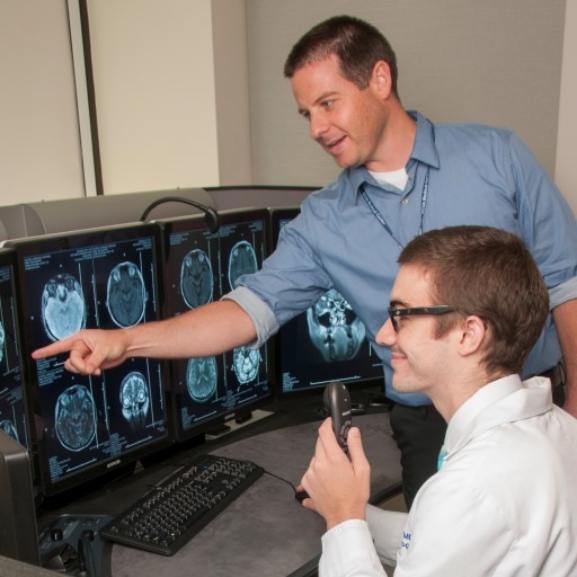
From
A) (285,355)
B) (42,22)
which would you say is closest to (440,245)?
(285,355)

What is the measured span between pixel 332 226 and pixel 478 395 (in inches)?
27.3

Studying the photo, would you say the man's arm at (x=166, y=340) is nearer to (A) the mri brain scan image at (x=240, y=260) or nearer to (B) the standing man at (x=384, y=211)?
(B) the standing man at (x=384, y=211)

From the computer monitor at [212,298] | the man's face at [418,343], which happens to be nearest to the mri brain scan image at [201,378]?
the computer monitor at [212,298]

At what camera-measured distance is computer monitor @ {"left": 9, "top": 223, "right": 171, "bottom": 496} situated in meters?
1.39

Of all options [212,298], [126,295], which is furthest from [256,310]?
[126,295]

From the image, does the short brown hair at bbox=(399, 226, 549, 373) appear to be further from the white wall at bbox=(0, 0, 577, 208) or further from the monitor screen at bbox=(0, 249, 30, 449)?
the white wall at bbox=(0, 0, 577, 208)

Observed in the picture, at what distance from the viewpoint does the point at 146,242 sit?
156 cm

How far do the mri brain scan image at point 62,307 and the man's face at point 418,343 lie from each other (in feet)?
2.07

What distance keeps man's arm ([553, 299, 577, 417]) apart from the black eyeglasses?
1.92ft

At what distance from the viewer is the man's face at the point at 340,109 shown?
63.1 inches

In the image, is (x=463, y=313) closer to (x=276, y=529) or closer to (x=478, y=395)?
(x=478, y=395)

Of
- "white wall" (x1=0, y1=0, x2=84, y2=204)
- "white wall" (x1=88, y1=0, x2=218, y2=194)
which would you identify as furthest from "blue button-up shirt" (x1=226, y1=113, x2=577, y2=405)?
"white wall" (x1=0, y1=0, x2=84, y2=204)

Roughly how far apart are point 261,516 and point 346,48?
0.99m

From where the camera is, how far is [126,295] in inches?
60.9
